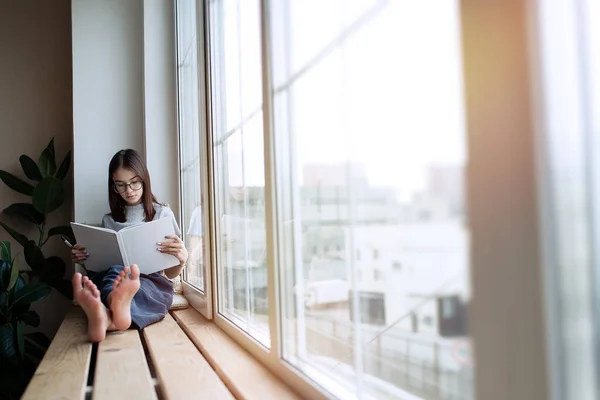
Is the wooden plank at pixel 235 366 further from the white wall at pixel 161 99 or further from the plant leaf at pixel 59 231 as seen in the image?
the plant leaf at pixel 59 231

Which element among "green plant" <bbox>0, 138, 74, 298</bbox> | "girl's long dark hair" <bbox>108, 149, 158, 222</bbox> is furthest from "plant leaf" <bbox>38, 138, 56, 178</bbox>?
"girl's long dark hair" <bbox>108, 149, 158, 222</bbox>

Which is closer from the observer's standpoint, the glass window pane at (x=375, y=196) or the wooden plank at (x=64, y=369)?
the glass window pane at (x=375, y=196)

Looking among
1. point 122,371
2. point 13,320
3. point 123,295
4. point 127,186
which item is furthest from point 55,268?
point 122,371

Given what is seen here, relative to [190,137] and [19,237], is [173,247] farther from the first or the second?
[19,237]

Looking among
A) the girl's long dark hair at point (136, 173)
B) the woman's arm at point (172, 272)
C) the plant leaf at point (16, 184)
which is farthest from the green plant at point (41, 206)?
the woman's arm at point (172, 272)

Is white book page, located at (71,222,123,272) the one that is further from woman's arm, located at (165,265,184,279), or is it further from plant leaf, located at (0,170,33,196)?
plant leaf, located at (0,170,33,196)

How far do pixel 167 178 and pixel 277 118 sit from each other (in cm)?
163

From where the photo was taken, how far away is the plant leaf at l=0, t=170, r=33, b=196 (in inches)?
110

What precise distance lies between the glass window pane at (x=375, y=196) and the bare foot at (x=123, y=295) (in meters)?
0.75

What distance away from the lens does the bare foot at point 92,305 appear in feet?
5.57

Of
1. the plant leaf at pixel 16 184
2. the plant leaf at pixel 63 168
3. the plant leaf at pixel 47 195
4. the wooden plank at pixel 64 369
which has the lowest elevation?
the wooden plank at pixel 64 369

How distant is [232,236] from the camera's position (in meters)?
1.74

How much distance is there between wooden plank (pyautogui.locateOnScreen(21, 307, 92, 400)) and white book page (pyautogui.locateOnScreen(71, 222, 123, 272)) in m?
0.26

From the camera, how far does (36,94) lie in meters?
3.04
